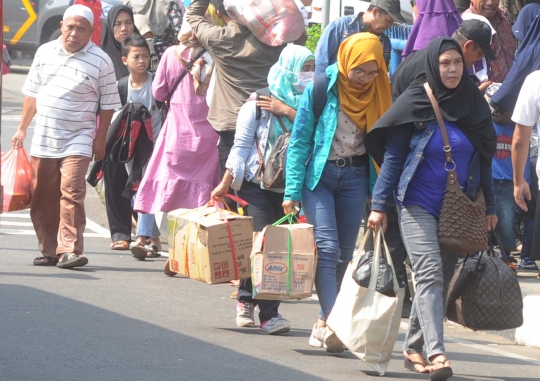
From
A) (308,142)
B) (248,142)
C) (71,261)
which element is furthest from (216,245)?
(71,261)

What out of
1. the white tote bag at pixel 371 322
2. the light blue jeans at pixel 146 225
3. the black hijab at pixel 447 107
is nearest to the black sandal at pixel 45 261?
the light blue jeans at pixel 146 225

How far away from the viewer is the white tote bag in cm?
627

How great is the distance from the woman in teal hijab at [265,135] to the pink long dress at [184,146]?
223 cm

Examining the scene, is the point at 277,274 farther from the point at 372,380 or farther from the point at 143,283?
the point at 143,283

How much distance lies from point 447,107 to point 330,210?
3.25 feet

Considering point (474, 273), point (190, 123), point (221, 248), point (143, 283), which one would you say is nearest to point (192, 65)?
point (190, 123)

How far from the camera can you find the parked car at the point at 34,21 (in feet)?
78.0

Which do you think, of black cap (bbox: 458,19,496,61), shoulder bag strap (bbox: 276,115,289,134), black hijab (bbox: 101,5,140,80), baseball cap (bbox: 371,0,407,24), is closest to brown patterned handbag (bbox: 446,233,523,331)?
black cap (bbox: 458,19,496,61)

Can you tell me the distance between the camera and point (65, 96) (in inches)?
380

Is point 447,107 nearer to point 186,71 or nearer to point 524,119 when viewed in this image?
point 524,119

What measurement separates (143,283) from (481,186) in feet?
11.5

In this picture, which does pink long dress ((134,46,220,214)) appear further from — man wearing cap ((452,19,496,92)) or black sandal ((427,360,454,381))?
black sandal ((427,360,454,381))

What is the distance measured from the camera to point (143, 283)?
30.4 feet

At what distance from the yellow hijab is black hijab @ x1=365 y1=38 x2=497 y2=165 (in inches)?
16.2
